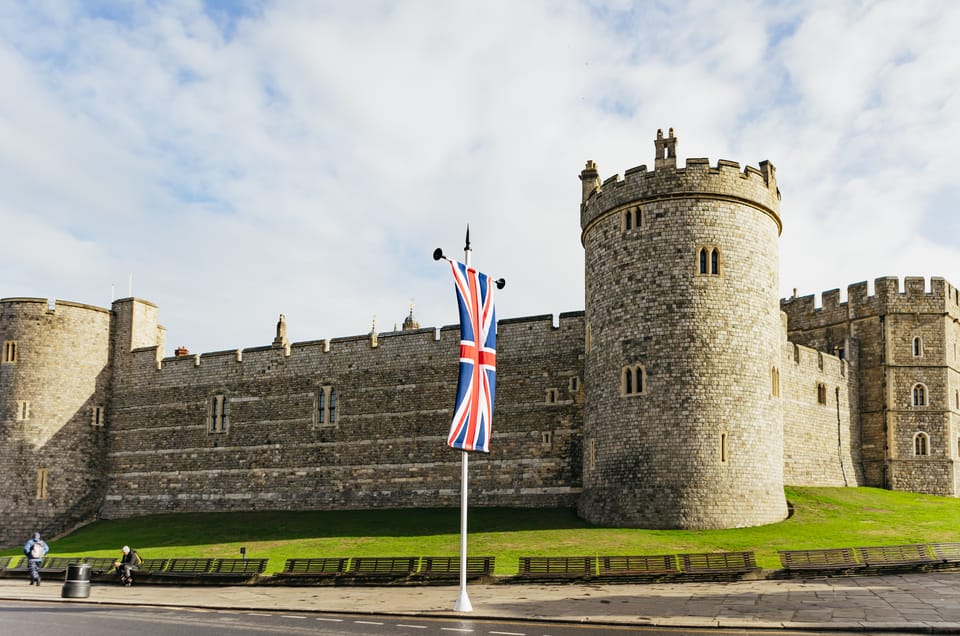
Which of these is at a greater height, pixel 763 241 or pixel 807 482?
pixel 763 241

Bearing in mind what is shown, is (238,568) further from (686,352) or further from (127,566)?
(686,352)

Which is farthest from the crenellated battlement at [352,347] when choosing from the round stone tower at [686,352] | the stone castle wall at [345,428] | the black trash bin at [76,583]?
the black trash bin at [76,583]

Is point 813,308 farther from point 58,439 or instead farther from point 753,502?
point 58,439

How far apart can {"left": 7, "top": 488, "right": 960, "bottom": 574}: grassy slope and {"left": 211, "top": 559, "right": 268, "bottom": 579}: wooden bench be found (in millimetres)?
1485

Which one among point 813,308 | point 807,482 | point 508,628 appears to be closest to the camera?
point 508,628

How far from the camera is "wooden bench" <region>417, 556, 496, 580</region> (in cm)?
2256

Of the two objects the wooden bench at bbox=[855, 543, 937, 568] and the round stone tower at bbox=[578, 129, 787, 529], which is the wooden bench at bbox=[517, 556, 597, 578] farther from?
the round stone tower at bbox=[578, 129, 787, 529]

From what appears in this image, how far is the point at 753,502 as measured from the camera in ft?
93.6

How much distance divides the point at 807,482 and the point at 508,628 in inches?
878

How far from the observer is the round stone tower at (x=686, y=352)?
2858 centimetres

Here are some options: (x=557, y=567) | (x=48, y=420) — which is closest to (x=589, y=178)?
(x=557, y=567)

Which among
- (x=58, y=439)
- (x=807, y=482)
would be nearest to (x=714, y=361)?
(x=807, y=482)

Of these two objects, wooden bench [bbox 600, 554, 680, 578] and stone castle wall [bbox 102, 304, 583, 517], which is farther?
stone castle wall [bbox 102, 304, 583, 517]

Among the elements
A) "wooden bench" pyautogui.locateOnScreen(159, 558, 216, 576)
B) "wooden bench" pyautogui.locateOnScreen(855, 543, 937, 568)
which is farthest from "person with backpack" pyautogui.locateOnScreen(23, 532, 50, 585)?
"wooden bench" pyautogui.locateOnScreen(855, 543, 937, 568)
